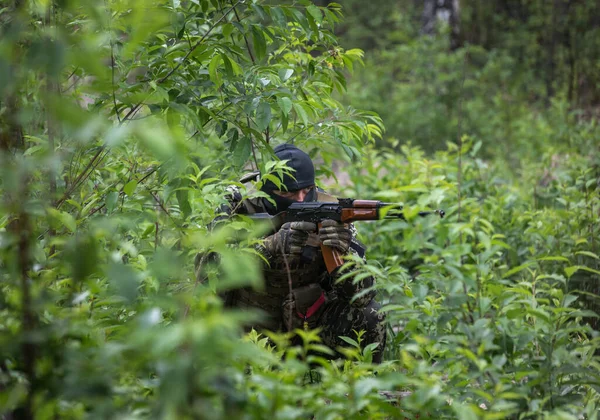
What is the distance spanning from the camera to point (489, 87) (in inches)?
429

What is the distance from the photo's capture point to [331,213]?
322 centimetres

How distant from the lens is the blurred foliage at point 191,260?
52.4 inches

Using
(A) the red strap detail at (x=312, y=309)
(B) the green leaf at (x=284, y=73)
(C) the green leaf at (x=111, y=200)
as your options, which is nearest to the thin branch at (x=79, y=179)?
(C) the green leaf at (x=111, y=200)

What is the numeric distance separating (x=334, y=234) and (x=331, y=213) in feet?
0.37

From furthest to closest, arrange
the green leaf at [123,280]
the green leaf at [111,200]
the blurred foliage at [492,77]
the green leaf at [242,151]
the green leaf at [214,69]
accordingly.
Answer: the blurred foliage at [492,77] → the green leaf at [242,151] → the green leaf at [214,69] → the green leaf at [111,200] → the green leaf at [123,280]

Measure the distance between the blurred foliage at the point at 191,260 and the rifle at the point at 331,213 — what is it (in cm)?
36

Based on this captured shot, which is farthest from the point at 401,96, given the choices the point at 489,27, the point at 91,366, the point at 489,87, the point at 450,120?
the point at 91,366

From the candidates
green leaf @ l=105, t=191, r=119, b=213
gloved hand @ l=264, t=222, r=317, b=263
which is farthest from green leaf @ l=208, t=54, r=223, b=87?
gloved hand @ l=264, t=222, r=317, b=263

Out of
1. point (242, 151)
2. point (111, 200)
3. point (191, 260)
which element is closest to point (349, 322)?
point (191, 260)

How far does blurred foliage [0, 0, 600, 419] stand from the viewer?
1331 millimetres

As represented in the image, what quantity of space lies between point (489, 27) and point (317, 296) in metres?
11.1

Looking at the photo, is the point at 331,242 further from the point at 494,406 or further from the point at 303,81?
the point at 494,406

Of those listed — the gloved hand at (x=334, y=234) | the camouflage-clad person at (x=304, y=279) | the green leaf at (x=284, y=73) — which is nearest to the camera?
the green leaf at (x=284, y=73)

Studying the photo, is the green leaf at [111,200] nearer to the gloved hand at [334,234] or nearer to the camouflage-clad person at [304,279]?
the camouflage-clad person at [304,279]
